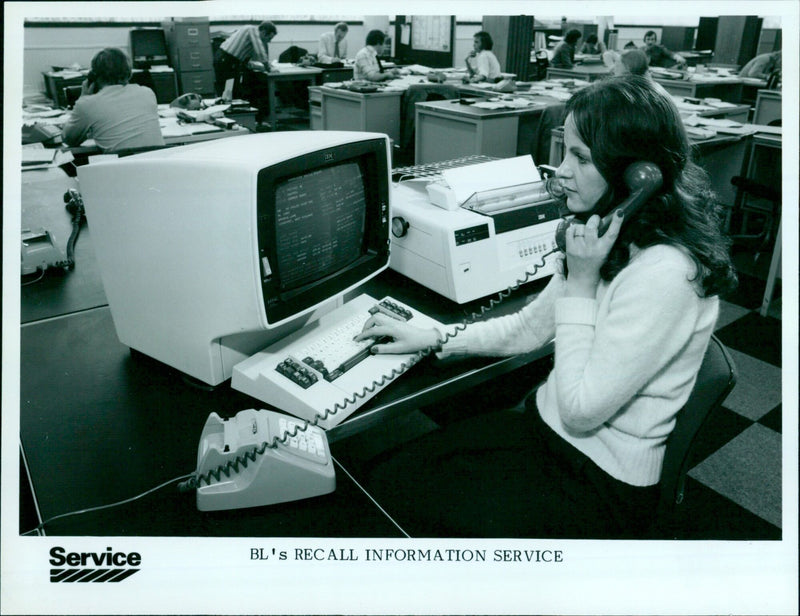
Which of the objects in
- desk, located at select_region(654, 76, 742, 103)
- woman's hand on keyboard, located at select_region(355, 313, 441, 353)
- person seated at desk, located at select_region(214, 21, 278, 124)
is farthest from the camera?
person seated at desk, located at select_region(214, 21, 278, 124)

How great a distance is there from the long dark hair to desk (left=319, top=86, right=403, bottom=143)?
Result: 173 inches

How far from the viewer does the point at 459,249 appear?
52.6 inches

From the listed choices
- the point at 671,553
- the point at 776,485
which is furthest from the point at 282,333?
the point at 776,485

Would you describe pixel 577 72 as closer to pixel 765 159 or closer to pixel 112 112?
pixel 765 159

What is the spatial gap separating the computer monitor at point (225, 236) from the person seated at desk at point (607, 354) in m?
0.23

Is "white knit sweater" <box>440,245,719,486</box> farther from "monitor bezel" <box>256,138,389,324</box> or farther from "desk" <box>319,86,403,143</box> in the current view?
"desk" <box>319,86,403,143</box>

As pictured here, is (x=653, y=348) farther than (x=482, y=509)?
No

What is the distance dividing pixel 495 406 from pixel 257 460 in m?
1.10

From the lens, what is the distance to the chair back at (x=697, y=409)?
950 millimetres

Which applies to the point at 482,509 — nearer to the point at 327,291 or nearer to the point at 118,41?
the point at 327,291

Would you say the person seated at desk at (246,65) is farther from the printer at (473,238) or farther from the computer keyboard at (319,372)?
the computer keyboard at (319,372)

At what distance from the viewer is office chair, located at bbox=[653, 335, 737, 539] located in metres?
0.95

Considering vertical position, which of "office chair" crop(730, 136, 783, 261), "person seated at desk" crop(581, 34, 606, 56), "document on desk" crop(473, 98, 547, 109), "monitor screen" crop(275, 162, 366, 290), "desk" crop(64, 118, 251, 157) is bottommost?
"office chair" crop(730, 136, 783, 261)

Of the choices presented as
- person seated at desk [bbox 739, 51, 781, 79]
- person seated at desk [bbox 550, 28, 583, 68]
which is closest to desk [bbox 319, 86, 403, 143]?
person seated at desk [bbox 550, 28, 583, 68]
